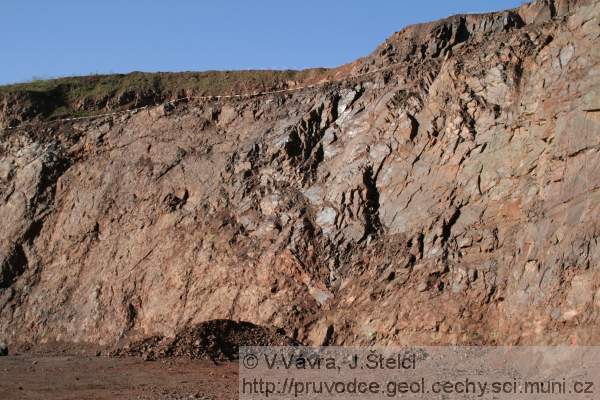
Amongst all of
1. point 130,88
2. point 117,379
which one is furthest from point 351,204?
point 130,88

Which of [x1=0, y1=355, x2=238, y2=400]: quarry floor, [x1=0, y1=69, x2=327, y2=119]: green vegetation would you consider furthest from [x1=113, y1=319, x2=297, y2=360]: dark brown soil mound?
[x1=0, y1=69, x2=327, y2=119]: green vegetation

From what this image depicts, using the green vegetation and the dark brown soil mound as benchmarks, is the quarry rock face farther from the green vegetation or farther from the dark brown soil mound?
the green vegetation

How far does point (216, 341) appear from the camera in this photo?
17453mm

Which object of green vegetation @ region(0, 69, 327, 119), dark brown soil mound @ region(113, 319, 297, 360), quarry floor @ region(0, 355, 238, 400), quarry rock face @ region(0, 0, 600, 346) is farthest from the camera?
green vegetation @ region(0, 69, 327, 119)

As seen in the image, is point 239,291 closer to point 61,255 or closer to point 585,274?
point 61,255

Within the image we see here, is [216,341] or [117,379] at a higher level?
[216,341]

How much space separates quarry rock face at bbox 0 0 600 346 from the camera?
1534 centimetres

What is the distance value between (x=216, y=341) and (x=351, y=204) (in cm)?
461

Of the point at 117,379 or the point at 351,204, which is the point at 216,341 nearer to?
the point at 117,379

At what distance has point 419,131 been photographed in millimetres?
19000

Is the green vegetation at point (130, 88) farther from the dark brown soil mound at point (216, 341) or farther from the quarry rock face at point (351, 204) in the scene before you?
the dark brown soil mound at point (216, 341)

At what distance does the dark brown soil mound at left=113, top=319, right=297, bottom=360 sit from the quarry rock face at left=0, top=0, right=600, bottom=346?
640mm

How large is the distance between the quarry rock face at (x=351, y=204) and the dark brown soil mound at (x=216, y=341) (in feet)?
2.10

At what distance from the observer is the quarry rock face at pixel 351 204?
15.3 metres
